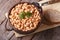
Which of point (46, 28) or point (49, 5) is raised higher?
point (49, 5)

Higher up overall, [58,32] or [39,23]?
[39,23]

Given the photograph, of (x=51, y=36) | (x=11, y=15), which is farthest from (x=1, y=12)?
(x=51, y=36)

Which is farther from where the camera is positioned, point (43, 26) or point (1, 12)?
point (1, 12)

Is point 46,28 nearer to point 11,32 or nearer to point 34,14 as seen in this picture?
point 34,14

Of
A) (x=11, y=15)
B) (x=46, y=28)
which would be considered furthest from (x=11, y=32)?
(x=46, y=28)

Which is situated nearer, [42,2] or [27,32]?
[27,32]

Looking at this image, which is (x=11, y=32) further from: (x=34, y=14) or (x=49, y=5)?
(x=49, y=5)
